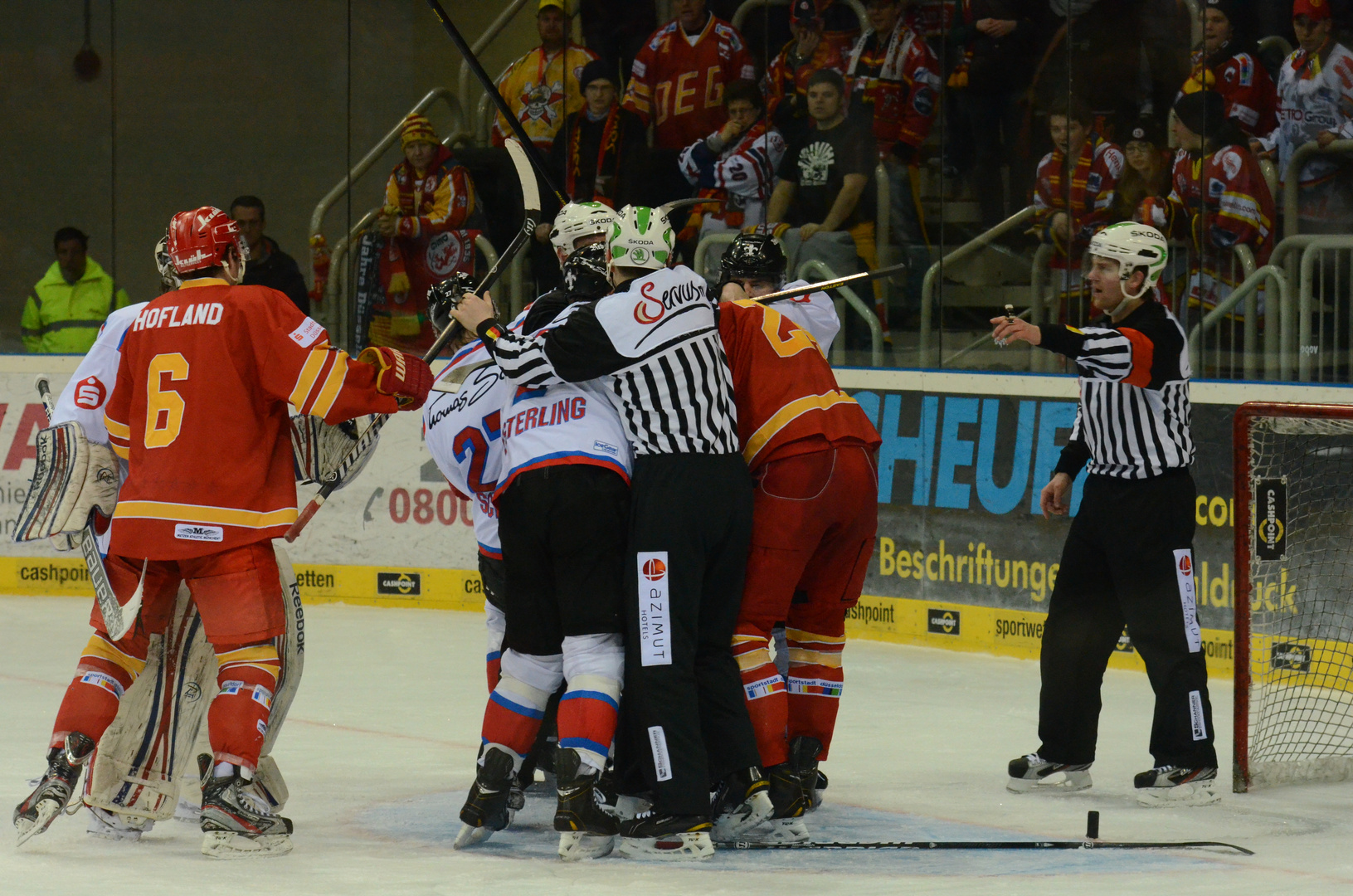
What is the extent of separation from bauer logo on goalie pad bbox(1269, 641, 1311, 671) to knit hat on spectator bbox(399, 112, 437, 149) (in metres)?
5.72

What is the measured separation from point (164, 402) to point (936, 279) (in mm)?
4518

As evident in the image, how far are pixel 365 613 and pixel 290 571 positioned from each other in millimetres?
3972

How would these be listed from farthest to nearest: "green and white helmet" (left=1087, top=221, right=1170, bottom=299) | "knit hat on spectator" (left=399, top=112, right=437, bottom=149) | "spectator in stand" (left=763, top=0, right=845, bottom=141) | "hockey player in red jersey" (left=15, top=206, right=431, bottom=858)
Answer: "knit hat on spectator" (left=399, top=112, right=437, bottom=149) < "spectator in stand" (left=763, top=0, right=845, bottom=141) < "green and white helmet" (left=1087, top=221, right=1170, bottom=299) < "hockey player in red jersey" (left=15, top=206, right=431, bottom=858)

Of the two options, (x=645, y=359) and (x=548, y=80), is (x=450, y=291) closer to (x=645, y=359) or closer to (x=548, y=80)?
(x=645, y=359)

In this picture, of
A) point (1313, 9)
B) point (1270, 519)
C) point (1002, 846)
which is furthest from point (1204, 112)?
point (1002, 846)

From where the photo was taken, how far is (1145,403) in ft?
15.7

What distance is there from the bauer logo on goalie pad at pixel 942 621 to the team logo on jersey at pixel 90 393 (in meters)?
4.06

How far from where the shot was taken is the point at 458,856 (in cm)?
402

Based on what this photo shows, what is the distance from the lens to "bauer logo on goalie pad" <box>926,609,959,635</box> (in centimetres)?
727

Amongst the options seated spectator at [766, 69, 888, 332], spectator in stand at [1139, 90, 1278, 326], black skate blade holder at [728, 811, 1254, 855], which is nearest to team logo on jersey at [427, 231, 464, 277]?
seated spectator at [766, 69, 888, 332]

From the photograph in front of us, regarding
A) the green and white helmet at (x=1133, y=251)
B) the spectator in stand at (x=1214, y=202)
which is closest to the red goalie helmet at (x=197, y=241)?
the green and white helmet at (x=1133, y=251)

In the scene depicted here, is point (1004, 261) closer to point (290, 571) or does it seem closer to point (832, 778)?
point (832, 778)

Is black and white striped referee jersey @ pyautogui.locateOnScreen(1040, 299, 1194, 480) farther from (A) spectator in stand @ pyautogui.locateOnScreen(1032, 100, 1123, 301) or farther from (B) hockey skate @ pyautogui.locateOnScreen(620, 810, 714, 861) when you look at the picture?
(A) spectator in stand @ pyautogui.locateOnScreen(1032, 100, 1123, 301)

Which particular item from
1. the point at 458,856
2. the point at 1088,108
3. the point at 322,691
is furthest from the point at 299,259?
the point at 458,856
